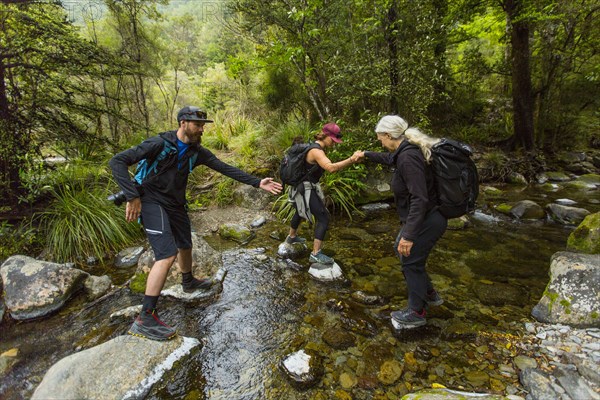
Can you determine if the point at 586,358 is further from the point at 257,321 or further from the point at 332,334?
the point at 257,321

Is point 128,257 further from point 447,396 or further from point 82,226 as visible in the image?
point 447,396

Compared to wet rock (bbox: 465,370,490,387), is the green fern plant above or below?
above

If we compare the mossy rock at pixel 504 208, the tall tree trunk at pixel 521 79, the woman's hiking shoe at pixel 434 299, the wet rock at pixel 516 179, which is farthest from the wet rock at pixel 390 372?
the tall tree trunk at pixel 521 79

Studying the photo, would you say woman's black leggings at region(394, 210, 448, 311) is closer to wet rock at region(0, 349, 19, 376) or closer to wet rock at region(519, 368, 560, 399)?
wet rock at region(519, 368, 560, 399)

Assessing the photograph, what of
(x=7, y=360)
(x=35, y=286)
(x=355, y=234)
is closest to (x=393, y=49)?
(x=355, y=234)

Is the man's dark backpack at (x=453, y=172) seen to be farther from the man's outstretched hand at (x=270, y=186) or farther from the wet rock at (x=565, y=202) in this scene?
the wet rock at (x=565, y=202)

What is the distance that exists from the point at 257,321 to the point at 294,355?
906 millimetres

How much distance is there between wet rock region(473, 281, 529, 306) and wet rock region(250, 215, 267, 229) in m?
4.91

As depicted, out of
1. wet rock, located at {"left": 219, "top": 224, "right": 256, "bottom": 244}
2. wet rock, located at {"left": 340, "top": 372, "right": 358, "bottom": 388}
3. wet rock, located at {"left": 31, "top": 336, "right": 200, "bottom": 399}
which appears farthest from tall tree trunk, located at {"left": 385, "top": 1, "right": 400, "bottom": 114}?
wet rock, located at {"left": 31, "top": 336, "right": 200, "bottom": 399}

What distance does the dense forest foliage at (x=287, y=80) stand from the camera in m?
5.68

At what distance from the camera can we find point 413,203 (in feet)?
10.3

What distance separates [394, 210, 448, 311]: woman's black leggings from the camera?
3410 mm

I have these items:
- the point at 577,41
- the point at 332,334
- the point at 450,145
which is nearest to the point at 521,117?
the point at 577,41

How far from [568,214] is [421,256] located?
619 cm
